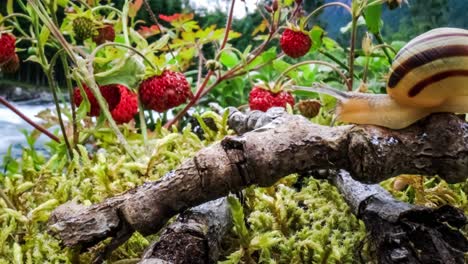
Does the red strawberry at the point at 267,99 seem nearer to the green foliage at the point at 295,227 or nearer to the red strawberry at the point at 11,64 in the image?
the green foliage at the point at 295,227

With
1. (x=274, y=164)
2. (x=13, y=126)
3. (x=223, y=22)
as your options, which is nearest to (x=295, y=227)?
(x=274, y=164)

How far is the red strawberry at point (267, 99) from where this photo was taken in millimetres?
982

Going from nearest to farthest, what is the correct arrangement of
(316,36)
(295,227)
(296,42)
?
(295,227) < (296,42) < (316,36)

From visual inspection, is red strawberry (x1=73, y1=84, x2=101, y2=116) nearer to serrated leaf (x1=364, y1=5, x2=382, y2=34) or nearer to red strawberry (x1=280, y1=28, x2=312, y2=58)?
red strawberry (x1=280, y1=28, x2=312, y2=58)

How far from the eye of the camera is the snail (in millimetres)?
429

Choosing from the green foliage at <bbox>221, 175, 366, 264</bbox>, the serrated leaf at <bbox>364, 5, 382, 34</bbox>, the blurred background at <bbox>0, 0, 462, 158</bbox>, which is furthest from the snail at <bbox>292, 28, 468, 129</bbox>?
the blurred background at <bbox>0, 0, 462, 158</bbox>

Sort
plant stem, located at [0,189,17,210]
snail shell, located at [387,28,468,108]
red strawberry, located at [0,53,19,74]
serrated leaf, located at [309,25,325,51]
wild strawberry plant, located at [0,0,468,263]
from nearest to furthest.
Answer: snail shell, located at [387,28,468,108]
wild strawberry plant, located at [0,0,468,263]
plant stem, located at [0,189,17,210]
red strawberry, located at [0,53,19,74]
serrated leaf, located at [309,25,325,51]

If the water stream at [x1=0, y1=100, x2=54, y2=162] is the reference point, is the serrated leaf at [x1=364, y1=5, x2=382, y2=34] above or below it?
above

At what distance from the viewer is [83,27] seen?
821 millimetres

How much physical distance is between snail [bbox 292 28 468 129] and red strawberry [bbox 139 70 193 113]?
1.27 ft

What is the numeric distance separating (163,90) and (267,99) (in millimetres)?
256

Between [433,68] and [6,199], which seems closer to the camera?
[433,68]

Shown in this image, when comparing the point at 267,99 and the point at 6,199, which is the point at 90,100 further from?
the point at 267,99

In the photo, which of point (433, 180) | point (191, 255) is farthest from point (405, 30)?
point (191, 255)
